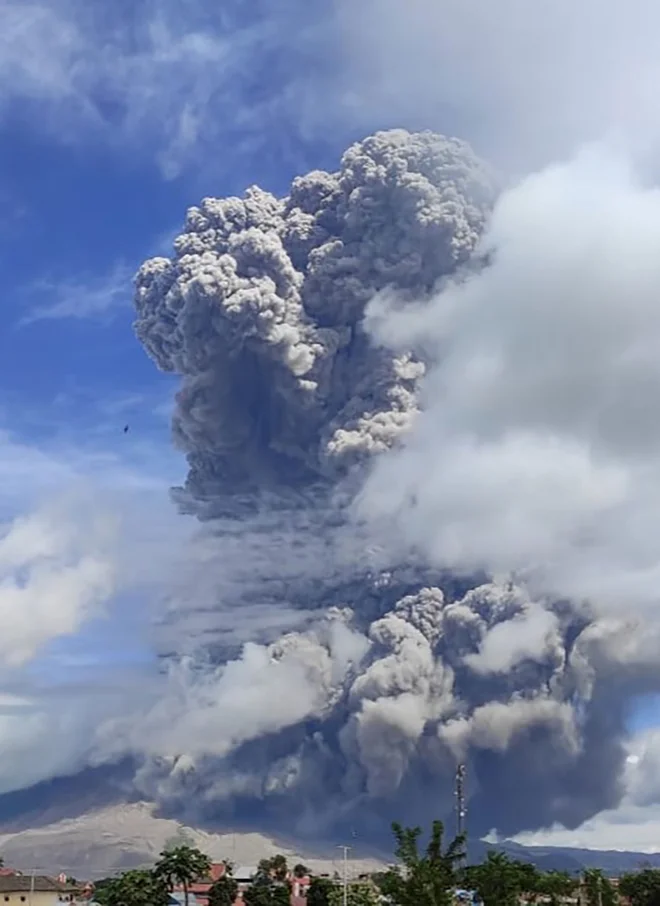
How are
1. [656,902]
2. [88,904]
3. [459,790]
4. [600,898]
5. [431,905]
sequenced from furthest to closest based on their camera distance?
[88,904] → [656,902] → [600,898] → [459,790] → [431,905]

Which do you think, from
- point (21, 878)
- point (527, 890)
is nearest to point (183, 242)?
point (21, 878)

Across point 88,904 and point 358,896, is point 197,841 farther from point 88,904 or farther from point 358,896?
point 358,896

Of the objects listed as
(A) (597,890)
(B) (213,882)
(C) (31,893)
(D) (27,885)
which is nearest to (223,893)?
(B) (213,882)

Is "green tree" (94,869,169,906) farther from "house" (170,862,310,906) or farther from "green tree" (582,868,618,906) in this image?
"green tree" (582,868,618,906)

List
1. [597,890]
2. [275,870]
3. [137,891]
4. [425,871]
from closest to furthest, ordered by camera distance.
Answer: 1. [425,871]
2. [597,890]
3. [137,891]
4. [275,870]

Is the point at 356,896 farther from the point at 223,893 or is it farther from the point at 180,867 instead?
the point at 223,893

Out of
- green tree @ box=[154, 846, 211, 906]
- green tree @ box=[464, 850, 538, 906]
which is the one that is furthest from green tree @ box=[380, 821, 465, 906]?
green tree @ box=[154, 846, 211, 906]

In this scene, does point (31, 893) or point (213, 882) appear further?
point (213, 882)
